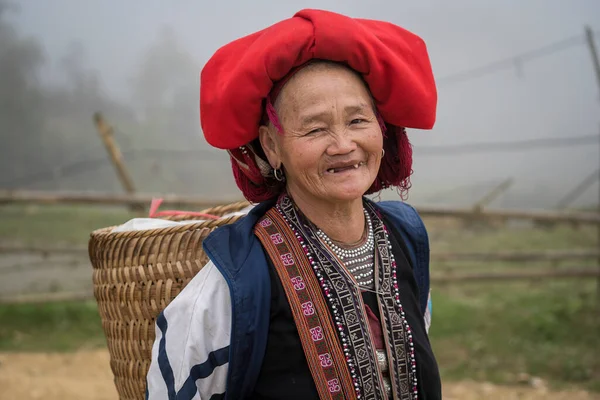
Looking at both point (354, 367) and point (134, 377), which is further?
point (134, 377)

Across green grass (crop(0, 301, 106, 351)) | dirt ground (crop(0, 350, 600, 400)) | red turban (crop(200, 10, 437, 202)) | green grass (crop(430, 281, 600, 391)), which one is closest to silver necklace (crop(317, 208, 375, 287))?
red turban (crop(200, 10, 437, 202))

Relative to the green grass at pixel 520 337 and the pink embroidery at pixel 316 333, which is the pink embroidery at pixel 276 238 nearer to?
the pink embroidery at pixel 316 333

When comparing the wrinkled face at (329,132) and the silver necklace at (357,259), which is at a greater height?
the wrinkled face at (329,132)

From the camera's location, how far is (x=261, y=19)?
294 inches

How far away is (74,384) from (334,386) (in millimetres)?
3186

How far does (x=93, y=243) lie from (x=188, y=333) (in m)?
0.64

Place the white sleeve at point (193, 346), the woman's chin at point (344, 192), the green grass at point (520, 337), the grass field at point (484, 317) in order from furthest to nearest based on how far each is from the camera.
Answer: the grass field at point (484, 317), the green grass at point (520, 337), the woman's chin at point (344, 192), the white sleeve at point (193, 346)

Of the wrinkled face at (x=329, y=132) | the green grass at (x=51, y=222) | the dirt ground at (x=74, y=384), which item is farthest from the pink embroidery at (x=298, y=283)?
the green grass at (x=51, y=222)

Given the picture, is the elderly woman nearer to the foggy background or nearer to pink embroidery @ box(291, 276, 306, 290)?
pink embroidery @ box(291, 276, 306, 290)

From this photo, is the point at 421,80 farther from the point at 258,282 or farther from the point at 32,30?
the point at 32,30

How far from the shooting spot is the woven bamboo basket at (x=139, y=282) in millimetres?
1829

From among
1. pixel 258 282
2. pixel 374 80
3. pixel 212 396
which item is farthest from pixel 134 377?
pixel 374 80

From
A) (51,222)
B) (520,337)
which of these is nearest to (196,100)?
(51,222)

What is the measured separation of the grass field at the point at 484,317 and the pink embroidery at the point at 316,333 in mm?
3386
